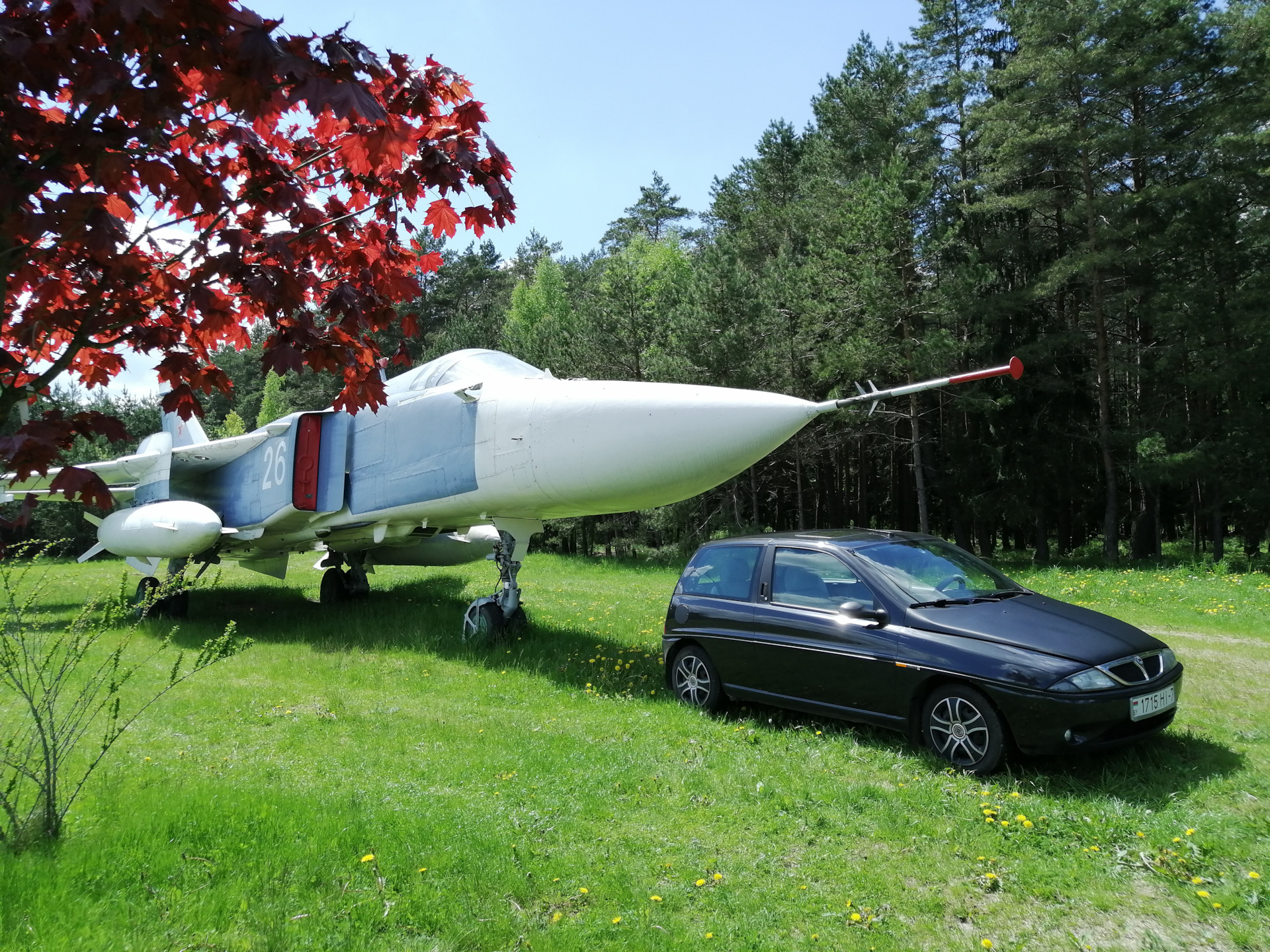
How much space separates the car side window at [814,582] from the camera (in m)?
5.97

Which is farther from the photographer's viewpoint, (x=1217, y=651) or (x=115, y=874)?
(x=1217, y=651)

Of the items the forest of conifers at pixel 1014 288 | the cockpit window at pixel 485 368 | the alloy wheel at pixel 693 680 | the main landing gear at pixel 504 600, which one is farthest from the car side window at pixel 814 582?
the forest of conifers at pixel 1014 288

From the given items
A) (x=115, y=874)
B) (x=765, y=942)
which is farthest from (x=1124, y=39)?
(x=115, y=874)

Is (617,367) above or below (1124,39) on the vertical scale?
below

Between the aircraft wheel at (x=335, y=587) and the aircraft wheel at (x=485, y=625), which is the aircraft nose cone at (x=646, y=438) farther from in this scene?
the aircraft wheel at (x=335, y=587)

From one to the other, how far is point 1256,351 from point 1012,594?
16752 millimetres

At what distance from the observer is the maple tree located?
2025 millimetres

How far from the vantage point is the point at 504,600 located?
9.30m

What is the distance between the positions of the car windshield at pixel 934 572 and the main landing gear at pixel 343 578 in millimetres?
9889

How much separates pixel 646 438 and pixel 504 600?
3.31 meters

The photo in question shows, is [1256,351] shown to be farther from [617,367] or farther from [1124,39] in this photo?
[617,367]

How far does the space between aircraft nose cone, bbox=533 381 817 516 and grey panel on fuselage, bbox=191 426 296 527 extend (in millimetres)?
4372

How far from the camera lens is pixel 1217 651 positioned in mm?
8961

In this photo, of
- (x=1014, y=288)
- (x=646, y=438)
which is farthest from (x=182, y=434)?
(x=1014, y=288)
